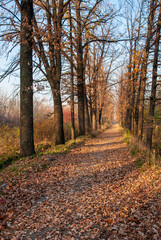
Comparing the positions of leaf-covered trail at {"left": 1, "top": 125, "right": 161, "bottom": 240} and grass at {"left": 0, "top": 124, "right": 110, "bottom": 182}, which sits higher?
grass at {"left": 0, "top": 124, "right": 110, "bottom": 182}

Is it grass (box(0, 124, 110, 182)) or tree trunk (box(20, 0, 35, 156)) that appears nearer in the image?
grass (box(0, 124, 110, 182))

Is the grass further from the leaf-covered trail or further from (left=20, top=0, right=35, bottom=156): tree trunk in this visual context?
(left=20, top=0, right=35, bottom=156): tree trunk

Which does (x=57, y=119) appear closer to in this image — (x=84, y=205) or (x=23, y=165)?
(x=23, y=165)

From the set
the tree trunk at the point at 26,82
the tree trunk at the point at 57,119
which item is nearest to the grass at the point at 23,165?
the tree trunk at the point at 26,82

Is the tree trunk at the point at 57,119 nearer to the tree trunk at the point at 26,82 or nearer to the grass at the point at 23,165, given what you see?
the grass at the point at 23,165

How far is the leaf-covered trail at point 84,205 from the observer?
→ 326 centimetres

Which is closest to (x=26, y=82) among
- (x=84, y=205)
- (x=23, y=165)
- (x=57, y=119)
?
(x=57, y=119)

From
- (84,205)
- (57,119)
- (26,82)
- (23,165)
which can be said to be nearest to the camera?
(84,205)

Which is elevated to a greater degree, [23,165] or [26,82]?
[26,82]

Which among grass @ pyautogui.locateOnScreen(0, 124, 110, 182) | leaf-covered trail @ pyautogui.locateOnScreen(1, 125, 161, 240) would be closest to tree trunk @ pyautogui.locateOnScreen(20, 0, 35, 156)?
grass @ pyautogui.locateOnScreen(0, 124, 110, 182)

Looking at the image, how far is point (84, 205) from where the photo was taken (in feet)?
14.0

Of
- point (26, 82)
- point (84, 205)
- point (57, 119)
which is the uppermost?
point (26, 82)

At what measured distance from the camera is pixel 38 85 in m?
8.18

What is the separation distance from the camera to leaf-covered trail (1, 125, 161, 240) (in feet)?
10.7
